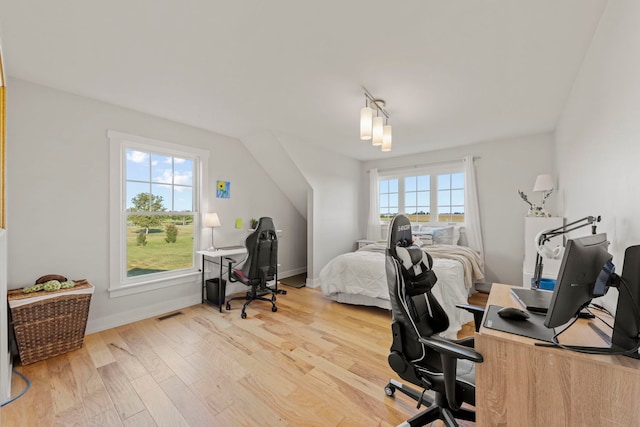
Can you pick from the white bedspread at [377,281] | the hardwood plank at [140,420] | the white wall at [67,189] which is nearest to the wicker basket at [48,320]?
the white wall at [67,189]

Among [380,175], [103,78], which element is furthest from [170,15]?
[380,175]

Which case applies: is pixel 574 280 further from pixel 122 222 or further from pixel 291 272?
pixel 291 272

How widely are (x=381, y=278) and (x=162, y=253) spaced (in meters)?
3.02

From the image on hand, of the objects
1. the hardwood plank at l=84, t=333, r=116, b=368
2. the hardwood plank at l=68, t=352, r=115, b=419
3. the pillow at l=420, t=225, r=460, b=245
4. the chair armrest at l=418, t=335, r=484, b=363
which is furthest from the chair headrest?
the pillow at l=420, t=225, r=460, b=245

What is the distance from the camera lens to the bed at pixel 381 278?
9.08 ft

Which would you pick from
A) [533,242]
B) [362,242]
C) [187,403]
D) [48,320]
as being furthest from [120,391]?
[362,242]

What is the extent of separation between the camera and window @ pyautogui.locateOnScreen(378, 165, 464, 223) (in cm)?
470

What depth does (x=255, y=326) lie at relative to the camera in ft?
9.47

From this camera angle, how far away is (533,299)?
54.9 inches

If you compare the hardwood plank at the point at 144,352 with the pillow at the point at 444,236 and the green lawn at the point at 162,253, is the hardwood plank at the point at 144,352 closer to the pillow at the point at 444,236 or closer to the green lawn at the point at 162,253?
the green lawn at the point at 162,253

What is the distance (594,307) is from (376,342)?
1.66 meters

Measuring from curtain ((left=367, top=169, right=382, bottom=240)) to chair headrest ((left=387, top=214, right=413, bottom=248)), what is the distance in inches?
153

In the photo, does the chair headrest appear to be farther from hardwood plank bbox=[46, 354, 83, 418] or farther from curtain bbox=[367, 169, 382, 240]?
curtain bbox=[367, 169, 382, 240]

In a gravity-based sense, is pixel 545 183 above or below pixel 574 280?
above
